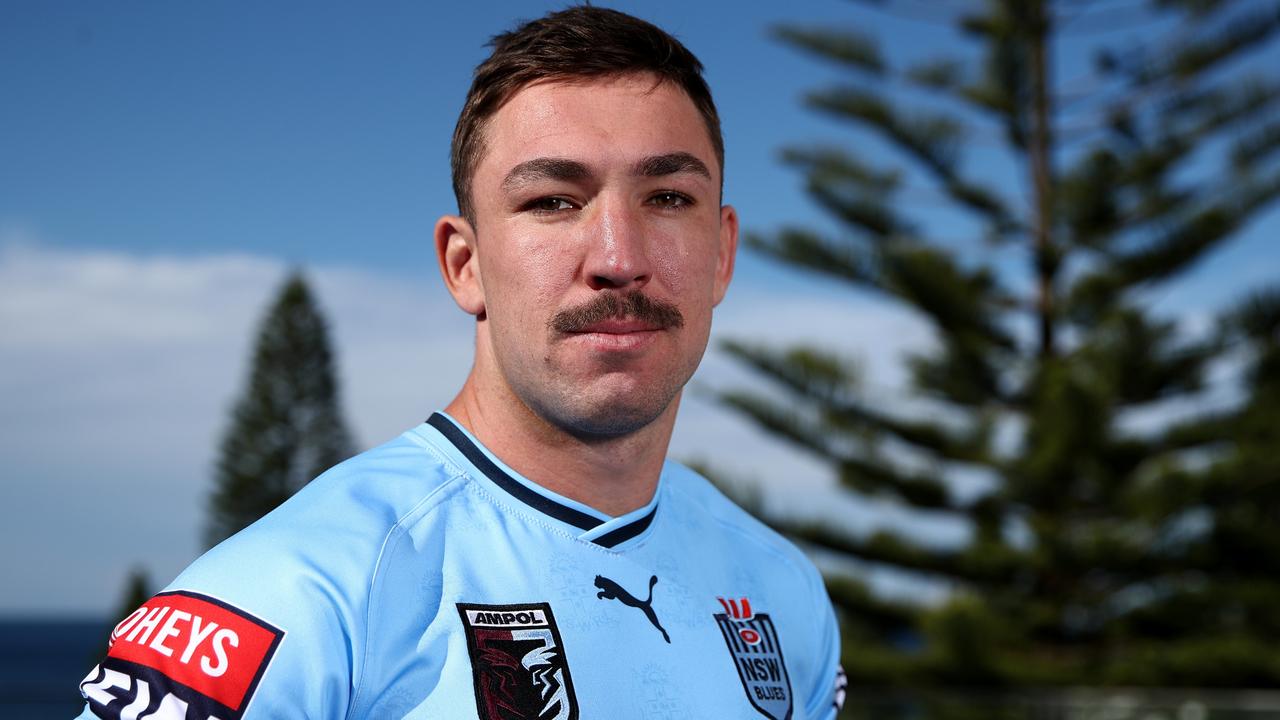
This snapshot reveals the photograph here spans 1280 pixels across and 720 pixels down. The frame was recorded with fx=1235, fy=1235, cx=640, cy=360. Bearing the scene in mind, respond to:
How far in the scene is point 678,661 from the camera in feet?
5.10

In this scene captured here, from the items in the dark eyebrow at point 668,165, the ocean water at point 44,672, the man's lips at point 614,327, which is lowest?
the ocean water at point 44,672

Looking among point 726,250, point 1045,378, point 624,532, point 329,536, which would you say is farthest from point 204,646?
point 1045,378

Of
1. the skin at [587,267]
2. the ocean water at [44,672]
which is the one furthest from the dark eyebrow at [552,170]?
the ocean water at [44,672]

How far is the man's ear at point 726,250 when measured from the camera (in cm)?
180

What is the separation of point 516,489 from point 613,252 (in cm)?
33

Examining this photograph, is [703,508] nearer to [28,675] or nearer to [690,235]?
[690,235]

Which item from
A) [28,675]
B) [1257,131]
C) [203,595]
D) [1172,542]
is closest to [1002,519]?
[1172,542]

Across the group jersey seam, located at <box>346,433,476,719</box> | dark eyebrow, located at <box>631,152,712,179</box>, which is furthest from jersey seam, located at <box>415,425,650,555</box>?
dark eyebrow, located at <box>631,152,712,179</box>

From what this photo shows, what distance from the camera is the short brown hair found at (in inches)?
62.3

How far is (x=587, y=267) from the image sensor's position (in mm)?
1512

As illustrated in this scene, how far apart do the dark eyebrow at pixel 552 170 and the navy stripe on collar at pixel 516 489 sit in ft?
1.14

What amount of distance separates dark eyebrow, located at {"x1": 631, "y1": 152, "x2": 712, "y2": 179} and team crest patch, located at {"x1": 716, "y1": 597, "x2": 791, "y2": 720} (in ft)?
1.98

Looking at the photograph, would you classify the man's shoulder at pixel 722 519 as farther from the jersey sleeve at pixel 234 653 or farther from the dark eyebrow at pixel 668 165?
the jersey sleeve at pixel 234 653

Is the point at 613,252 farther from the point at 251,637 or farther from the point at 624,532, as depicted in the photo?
the point at 251,637
